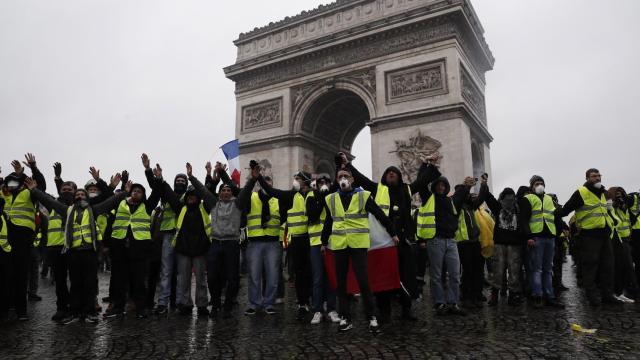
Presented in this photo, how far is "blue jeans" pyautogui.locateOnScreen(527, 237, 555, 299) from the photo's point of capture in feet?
21.4

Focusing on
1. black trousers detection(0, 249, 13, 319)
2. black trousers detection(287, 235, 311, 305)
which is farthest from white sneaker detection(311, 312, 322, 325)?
black trousers detection(0, 249, 13, 319)

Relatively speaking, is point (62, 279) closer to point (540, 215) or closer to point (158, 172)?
point (158, 172)

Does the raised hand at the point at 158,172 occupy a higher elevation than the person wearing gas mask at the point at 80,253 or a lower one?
higher

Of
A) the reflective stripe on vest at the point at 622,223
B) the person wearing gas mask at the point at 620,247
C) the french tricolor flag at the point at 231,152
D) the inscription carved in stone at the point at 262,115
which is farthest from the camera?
the inscription carved in stone at the point at 262,115

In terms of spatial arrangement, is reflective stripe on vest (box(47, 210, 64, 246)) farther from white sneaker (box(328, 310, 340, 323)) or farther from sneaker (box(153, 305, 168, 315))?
white sneaker (box(328, 310, 340, 323))

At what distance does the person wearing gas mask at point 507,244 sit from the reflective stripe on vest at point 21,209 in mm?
6749

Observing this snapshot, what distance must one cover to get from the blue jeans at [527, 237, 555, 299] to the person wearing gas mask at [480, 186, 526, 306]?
19 cm

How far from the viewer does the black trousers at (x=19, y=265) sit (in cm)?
627

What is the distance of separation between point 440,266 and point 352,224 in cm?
187

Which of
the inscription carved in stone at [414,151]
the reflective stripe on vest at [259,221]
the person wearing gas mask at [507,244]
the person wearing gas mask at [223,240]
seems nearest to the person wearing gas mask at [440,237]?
the person wearing gas mask at [507,244]

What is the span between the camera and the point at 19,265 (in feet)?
20.8

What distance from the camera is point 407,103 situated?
20656 millimetres

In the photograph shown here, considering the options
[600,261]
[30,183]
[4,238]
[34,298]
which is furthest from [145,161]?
[600,261]

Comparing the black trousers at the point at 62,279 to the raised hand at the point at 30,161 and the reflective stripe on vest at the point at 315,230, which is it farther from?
the reflective stripe on vest at the point at 315,230
